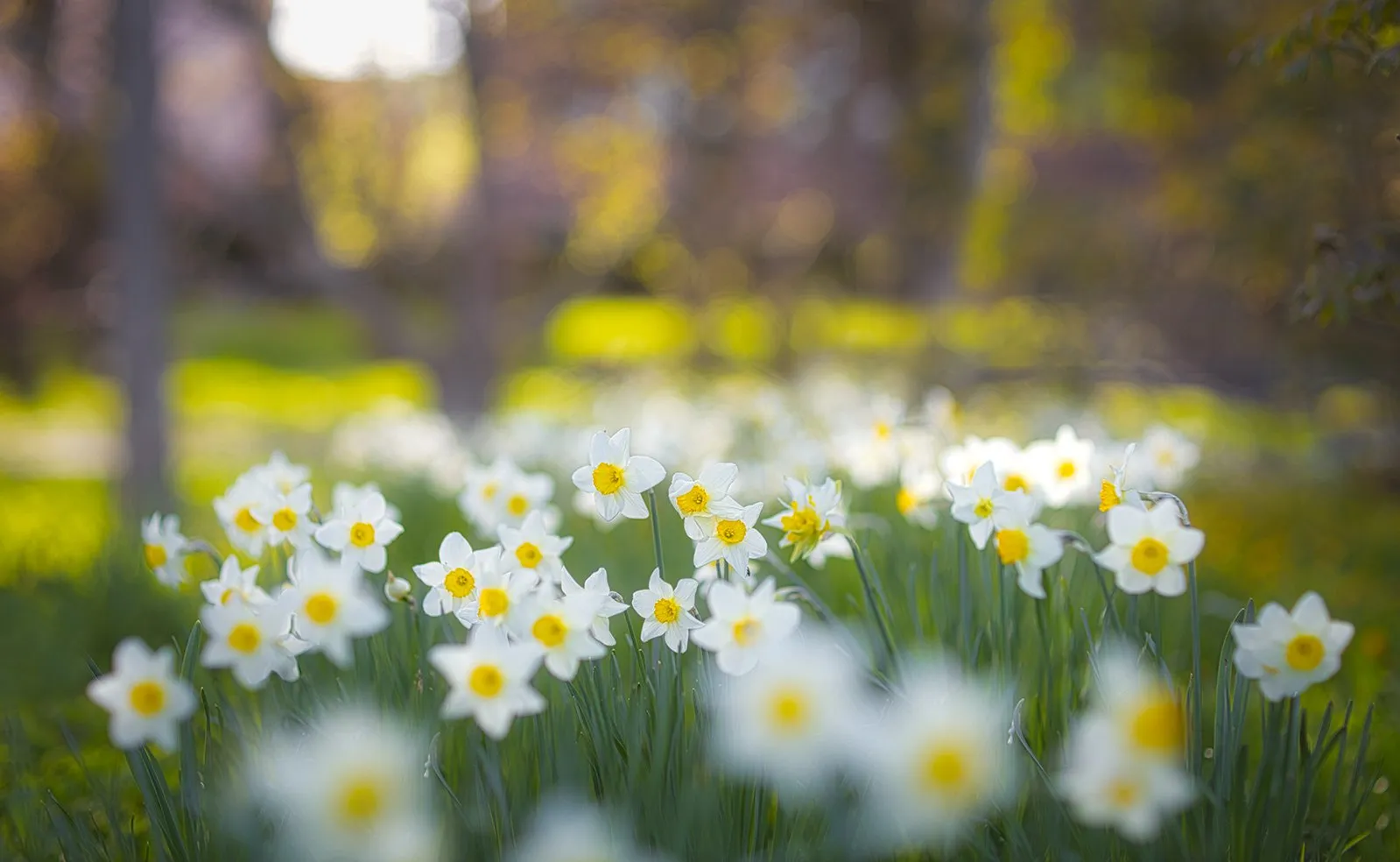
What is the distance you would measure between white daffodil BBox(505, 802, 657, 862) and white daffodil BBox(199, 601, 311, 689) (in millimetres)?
398

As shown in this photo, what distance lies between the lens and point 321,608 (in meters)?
1.27

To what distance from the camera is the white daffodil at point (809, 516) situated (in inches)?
62.7

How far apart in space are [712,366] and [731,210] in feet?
3.97

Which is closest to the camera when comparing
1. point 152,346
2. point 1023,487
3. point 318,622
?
point 318,622

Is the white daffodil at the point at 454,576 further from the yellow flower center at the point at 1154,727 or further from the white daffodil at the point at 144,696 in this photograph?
the yellow flower center at the point at 1154,727

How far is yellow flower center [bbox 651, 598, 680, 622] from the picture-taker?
1.46m

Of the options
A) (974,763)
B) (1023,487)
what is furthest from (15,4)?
(974,763)

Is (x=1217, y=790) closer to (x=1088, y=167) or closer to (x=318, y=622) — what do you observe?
(x=318, y=622)

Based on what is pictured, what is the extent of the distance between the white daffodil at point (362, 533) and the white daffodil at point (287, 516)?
0.32ft

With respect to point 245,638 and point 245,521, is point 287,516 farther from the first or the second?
point 245,638

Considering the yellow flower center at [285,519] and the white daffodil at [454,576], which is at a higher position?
the yellow flower center at [285,519]

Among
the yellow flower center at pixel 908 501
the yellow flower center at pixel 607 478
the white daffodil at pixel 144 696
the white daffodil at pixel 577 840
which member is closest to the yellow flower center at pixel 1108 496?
the yellow flower center at pixel 908 501

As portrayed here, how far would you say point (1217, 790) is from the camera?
1.40 metres

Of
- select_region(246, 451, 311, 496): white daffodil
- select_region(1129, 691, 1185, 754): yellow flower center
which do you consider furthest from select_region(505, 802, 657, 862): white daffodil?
select_region(246, 451, 311, 496): white daffodil
